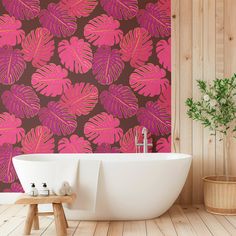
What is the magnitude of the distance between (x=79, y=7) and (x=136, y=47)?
734 millimetres

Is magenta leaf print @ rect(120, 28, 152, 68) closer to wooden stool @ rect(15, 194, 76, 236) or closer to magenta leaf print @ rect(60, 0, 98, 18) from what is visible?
magenta leaf print @ rect(60, 0, 98, 18)

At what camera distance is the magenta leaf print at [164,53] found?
14.9 ft

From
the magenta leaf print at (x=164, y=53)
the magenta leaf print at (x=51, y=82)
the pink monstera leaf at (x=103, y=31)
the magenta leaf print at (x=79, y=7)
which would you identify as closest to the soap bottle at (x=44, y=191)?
the magenta leaf print at (x=51, y=82)

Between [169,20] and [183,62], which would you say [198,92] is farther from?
[169,20]

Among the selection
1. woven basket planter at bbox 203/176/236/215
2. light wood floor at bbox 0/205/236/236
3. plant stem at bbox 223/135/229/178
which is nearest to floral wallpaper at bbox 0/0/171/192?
plant stem at bbox 223/135/229/178

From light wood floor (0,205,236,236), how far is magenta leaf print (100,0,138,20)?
206 cm

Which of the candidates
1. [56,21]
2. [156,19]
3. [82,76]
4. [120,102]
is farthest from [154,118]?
[56,21]

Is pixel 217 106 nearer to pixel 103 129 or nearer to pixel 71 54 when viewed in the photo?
pixel 103 129

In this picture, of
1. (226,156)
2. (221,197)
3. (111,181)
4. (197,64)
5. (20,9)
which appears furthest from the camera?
(20,9)

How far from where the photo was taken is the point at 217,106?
4.33 m

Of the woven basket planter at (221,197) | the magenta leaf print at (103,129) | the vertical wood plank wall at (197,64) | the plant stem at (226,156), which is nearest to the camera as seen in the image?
the woven basket planter at (221,197)

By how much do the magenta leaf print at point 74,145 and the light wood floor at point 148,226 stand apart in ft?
2.76

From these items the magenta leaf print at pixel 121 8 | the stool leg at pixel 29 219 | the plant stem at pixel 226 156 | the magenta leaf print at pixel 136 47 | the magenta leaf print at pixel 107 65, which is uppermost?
the magenta leaf print at pixel 121 8

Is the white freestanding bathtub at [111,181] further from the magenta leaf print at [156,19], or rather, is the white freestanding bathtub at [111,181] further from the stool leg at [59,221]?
the magenta leaf print at [156,19]
